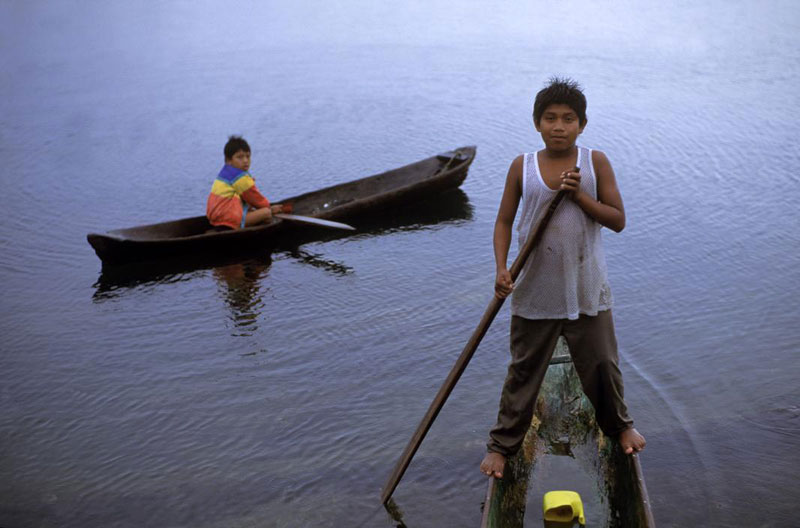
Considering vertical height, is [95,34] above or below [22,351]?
above

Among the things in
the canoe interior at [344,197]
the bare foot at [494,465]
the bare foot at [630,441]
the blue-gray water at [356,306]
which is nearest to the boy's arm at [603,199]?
the bare foot at [630,441]

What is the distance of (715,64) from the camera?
511 inches

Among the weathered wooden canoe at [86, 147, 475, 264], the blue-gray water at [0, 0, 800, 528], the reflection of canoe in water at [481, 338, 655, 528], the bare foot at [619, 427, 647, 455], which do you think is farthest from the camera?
the weathered wooden canoe at [86, 147, 475, 264]

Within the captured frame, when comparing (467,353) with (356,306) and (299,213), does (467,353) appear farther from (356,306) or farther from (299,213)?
(299,213)

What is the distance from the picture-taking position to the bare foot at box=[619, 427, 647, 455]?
3090mm

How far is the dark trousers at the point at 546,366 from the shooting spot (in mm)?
3111

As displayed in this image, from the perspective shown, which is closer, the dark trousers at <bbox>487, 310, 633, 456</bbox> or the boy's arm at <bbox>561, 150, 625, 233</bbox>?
the boy's arm at <bbox>561, 150, 625, 233</bbox>

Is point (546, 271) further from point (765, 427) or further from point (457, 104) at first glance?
point (457, 104)

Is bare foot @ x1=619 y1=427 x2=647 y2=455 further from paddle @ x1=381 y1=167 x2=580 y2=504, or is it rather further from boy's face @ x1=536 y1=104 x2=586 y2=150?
boy's face @ x1=536 y1=104 x2=586 y2=150

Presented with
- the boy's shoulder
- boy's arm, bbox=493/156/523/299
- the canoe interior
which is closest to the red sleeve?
the boy's shoulder

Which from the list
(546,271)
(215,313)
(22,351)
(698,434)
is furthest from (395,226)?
(546,271)

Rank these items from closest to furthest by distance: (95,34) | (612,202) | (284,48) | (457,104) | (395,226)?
(612,202) → (395,226) → (457,104) → (284,48) → (95,34)

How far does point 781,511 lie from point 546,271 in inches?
52.4

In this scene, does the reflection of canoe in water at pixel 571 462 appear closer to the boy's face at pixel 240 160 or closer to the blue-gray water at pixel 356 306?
the blue-gray water at pixel 356 306
